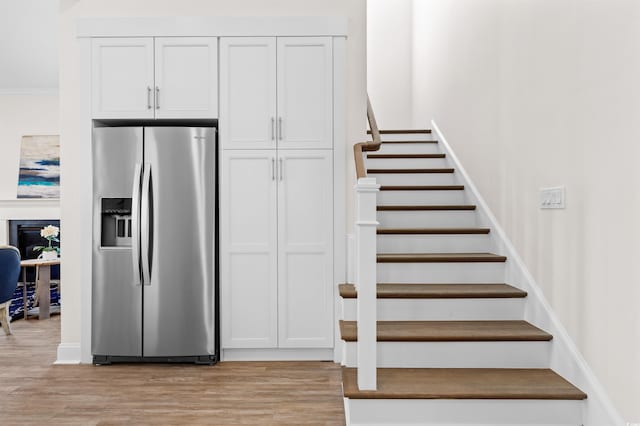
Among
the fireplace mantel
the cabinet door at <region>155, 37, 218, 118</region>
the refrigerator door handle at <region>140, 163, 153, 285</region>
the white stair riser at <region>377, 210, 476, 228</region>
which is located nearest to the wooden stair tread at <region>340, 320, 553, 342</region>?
the white stair riser at <region>377, 210, 476, 228</region>

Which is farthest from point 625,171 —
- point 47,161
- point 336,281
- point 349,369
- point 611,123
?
point 47,161

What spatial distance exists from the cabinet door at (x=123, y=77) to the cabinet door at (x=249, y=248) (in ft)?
2.35

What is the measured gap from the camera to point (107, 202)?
332cm

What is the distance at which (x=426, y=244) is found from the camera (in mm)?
3309

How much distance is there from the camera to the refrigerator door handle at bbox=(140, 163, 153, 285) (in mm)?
3189

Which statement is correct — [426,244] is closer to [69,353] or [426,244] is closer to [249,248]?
[249,248]

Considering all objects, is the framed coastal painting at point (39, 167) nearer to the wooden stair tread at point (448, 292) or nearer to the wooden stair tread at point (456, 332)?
the wooden stair tread at point (448, 292)

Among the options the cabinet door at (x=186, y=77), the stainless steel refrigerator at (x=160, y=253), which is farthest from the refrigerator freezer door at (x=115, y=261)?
the cabinet door at (x=186, y=77)

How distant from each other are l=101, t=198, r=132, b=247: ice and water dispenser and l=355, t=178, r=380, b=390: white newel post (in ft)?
6.21

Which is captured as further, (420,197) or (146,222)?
(420,197)

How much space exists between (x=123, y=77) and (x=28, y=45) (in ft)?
10.9

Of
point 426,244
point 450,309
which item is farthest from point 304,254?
point 450,309

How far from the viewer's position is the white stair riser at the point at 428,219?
357cm

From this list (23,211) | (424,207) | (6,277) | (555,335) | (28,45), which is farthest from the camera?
(23,211)
